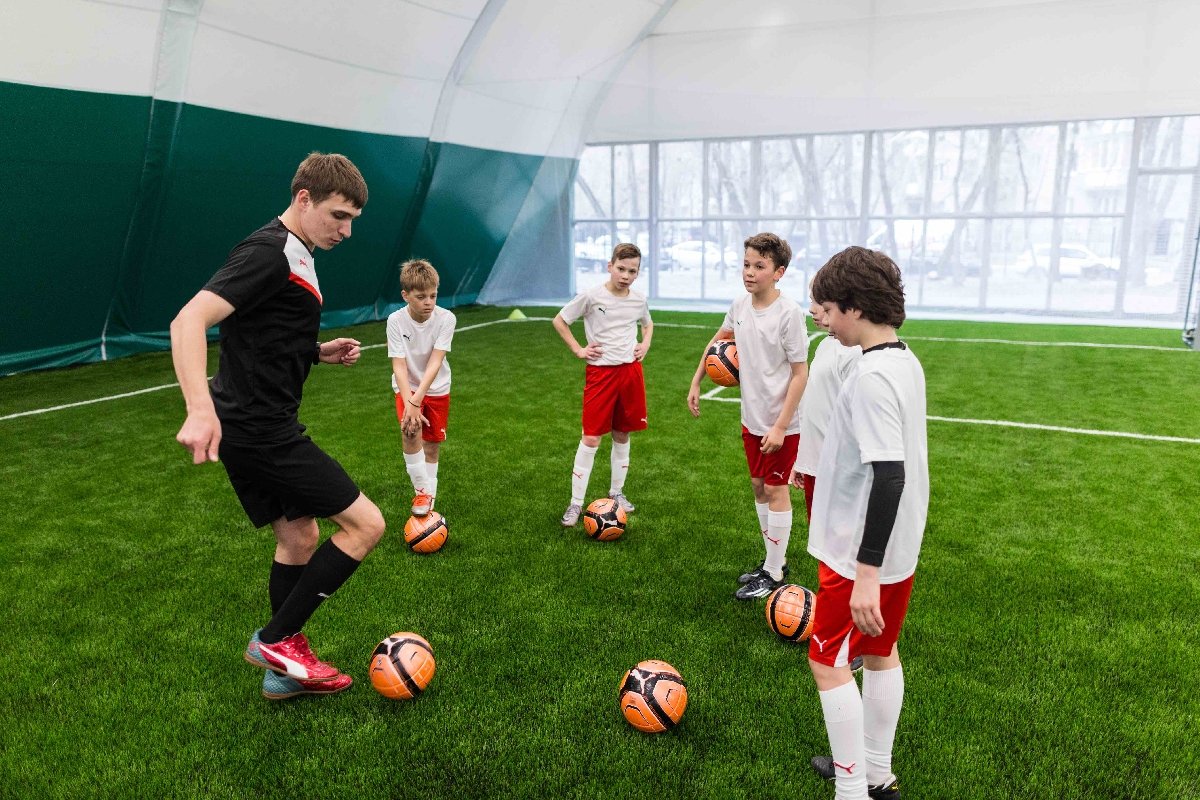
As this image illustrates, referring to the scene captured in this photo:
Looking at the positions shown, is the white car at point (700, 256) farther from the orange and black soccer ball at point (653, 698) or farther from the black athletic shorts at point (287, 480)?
the black athletic shorts at point (287, 480)

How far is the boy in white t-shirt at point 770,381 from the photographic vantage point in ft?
13.7

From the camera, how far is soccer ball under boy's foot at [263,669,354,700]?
11.4 feet

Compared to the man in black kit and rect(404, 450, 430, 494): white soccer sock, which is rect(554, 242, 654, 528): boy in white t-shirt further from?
the man in black kit

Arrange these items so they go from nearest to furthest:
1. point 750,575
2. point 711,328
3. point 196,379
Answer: point 196,379
point 750,575
point 711,328

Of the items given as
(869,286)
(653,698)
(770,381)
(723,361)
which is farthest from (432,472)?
(869,286)

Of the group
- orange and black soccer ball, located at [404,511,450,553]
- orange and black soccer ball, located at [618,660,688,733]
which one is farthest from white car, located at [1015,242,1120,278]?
orange and black soccer ball, located at [618,660,688,733]

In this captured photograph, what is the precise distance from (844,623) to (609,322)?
10.6ft

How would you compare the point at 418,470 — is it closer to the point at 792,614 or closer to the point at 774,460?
the point at 774,460

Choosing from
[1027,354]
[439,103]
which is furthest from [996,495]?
[439,103]

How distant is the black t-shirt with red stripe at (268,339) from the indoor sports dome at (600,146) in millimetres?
8762

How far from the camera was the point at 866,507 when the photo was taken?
248 centimetres

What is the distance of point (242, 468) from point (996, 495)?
5.29m

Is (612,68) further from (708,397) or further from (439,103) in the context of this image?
(708,397)

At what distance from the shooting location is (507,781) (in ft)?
9.89
